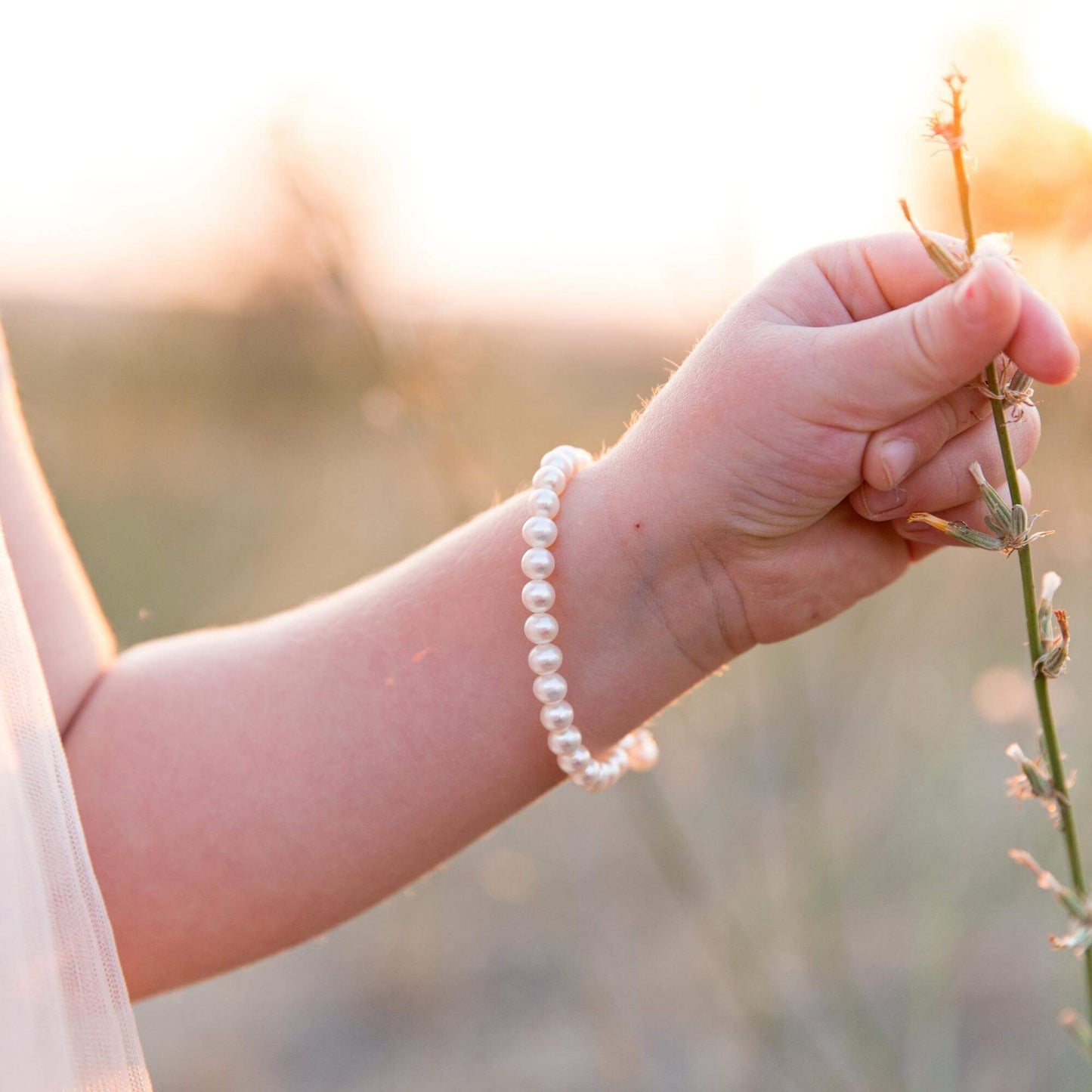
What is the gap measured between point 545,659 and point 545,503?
0.41ft

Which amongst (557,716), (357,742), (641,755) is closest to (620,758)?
(641,755)

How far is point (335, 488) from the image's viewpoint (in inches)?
188

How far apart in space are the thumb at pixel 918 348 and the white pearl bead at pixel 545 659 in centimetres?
29

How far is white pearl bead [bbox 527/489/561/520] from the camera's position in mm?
827

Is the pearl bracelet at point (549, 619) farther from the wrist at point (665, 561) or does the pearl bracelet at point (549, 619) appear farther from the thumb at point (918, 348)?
the thumb at point (918, 348)

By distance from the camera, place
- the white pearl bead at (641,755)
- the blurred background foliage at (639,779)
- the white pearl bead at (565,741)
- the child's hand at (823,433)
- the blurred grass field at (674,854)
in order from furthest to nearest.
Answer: the blurred grass field at (674,854)
the blurred background foliage at (639,779)
the white pearl bead at (641,755)
the white pearl bead at (565,741)
the child's hand at (823,433)

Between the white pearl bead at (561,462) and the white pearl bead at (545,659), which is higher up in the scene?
the white pearl bead at (561,462)

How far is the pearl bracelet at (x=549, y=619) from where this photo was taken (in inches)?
32.1

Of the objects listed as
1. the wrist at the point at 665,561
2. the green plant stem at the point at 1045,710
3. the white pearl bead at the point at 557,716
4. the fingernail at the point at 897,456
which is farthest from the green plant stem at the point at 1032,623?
the white pearl bead at the point at 557,716

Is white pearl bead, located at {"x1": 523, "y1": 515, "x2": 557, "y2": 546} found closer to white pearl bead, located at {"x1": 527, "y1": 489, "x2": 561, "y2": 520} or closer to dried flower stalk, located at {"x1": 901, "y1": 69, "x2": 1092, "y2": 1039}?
white pearl bead, located at {"x1": 527, "y1": 489, "x2": 561, "y2": 520}

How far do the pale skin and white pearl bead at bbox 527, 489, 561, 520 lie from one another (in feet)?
0.06

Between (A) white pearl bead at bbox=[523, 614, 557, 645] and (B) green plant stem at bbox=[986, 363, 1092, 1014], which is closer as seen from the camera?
(B) green plant stem at bbox=[986, 363, 1092, 1014]

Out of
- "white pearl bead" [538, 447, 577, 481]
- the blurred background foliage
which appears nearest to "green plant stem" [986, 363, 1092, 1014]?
"white pearl bead" [538, 447, 577, 481]

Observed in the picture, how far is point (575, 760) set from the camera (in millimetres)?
849
